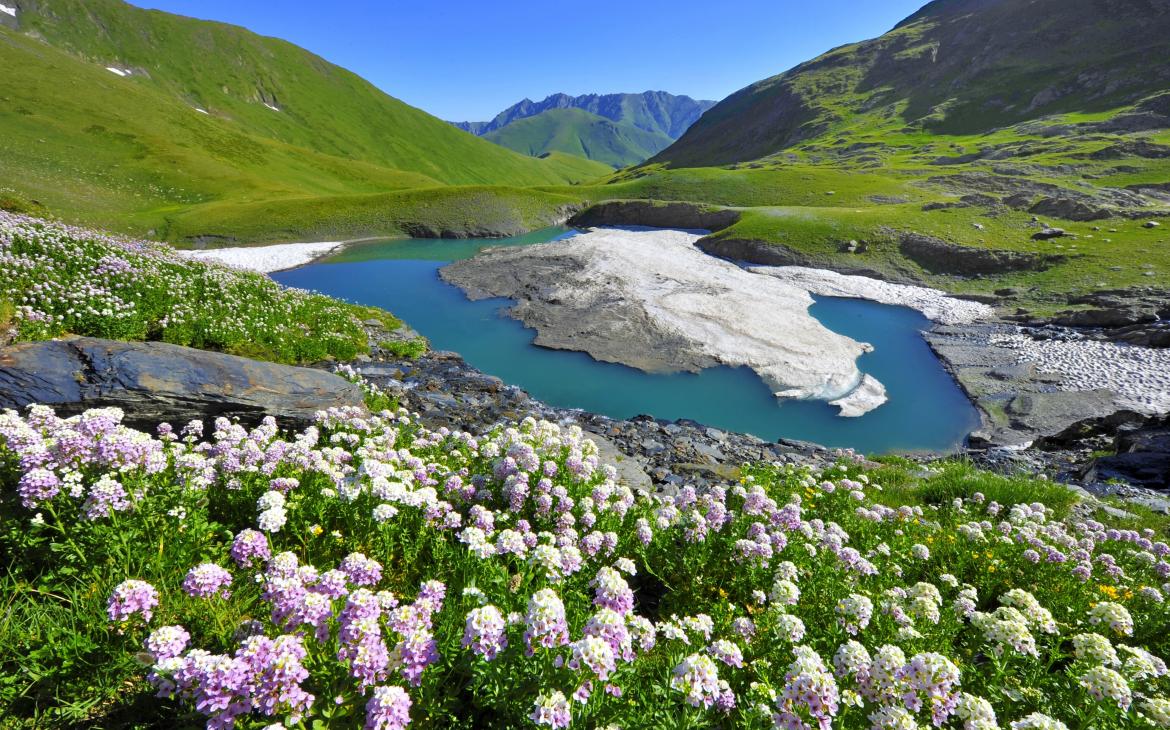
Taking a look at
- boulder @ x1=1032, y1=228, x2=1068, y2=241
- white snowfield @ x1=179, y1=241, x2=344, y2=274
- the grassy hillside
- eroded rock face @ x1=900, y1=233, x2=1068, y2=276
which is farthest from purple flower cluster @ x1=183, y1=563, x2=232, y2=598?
boulder @ x1=1032, y1=228, x2=1068, y2=241

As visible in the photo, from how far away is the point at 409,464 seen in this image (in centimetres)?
726

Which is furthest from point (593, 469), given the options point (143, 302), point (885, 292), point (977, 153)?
point (977, 153)

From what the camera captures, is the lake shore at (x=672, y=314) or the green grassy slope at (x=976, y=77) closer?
the lake shore at (x=672, y=314)

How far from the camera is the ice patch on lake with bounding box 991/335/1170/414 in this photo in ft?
67.7

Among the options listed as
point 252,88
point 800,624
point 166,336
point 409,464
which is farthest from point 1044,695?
point 252,88

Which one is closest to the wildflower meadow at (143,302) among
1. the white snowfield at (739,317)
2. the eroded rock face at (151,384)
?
the eroded rock face at (151,384)

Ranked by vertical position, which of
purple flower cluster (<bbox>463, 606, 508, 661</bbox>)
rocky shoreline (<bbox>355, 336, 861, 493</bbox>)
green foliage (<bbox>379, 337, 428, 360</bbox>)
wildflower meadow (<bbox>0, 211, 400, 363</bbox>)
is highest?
wildflower meadow (<bbox>0, 211, 400, 363</bbox>)

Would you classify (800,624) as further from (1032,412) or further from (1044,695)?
(1032,412)

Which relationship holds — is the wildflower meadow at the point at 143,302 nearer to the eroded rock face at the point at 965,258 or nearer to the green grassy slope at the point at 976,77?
the eroded rock face at the point at 965,258

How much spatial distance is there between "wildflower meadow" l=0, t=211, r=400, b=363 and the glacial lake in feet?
26.2

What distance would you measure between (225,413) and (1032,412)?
1112 inches

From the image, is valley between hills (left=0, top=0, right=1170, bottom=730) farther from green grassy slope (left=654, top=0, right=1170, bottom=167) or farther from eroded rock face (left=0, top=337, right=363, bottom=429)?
green grassy slope (left=654, top=0, right=1170, bottom=167)

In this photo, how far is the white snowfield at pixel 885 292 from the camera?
110 ft

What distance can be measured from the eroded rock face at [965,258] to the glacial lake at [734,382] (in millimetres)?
9266
